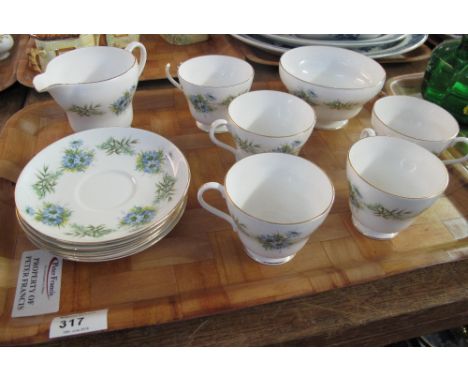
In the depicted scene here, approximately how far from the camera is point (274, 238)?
49 cm

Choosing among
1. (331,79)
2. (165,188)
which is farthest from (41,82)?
(331,79)

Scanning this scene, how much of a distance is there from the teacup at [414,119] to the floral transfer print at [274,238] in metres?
0.30

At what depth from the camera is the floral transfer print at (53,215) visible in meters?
0.54

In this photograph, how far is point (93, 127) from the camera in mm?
715

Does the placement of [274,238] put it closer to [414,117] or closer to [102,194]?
[102,194]

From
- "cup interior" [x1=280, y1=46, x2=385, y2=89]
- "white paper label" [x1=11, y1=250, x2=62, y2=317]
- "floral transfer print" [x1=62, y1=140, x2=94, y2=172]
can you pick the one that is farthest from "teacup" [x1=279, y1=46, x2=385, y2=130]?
"white paper label" [x1=11, y1=250, x2=62, y2=317]

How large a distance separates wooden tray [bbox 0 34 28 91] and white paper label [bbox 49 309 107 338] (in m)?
0.60

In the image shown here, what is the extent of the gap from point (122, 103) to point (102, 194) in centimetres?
19

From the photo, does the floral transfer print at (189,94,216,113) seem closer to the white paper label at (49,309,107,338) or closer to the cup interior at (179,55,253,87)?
the cup interior at (179,55,253,87)

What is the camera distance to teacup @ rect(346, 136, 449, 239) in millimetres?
529

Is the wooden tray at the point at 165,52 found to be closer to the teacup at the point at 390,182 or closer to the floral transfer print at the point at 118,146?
the floral transfer print at the point at 118,146

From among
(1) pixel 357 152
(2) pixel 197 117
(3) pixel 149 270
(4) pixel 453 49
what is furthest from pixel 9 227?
(4) pixel 453 49

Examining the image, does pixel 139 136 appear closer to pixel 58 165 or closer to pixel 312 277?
pixel 58 165

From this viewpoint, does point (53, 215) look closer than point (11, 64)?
Yes
